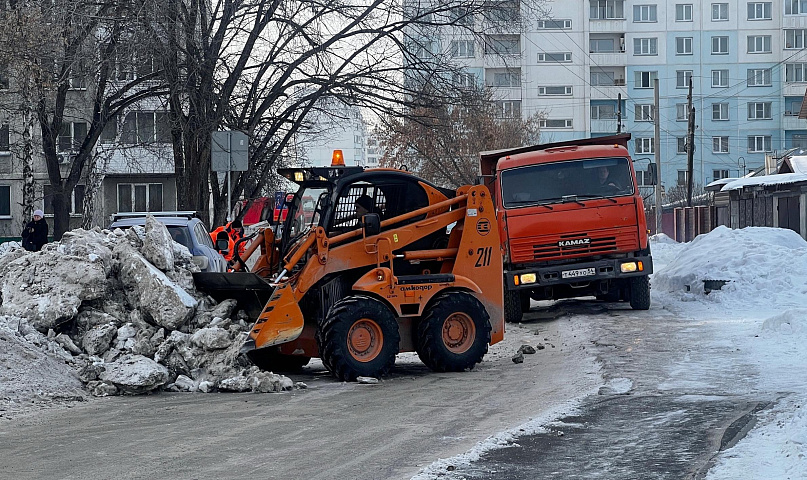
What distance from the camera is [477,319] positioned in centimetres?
1112

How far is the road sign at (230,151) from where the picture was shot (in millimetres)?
19578

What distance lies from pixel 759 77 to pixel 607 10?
12216 mm

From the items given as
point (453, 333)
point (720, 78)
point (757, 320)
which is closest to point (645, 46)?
point (720, 78)

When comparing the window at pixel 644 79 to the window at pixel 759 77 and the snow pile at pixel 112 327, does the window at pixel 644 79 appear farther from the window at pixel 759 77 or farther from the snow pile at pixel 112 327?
the snow pile at pixel 112 327

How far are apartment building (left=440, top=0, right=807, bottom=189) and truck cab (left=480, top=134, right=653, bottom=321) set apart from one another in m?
58.3

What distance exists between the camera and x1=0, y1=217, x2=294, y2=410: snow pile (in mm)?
9805

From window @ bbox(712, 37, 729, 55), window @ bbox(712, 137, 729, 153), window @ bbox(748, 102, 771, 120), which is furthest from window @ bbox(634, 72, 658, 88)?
window @ bbox(748, 102, 771, 120)

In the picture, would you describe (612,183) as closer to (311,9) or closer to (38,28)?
(311,9)

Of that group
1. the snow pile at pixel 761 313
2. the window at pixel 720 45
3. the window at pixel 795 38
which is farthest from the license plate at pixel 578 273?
the window at pixel 795 38

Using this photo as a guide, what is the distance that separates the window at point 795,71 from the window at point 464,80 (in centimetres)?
5837

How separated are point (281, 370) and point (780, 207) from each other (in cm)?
2797

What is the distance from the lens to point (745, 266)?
721 inches

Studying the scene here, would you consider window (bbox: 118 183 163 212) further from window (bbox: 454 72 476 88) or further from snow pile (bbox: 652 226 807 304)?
snow pile (bbox: 652 226 807 304)

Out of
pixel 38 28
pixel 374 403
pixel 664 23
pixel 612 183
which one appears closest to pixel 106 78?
pixel 38 28
